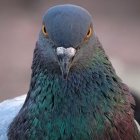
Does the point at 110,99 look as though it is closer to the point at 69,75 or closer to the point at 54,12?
the point at 69,75

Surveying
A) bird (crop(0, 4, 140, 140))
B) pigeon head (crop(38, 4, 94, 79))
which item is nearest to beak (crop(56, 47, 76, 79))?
pigeon head (crop(38, 4, 94, 79))

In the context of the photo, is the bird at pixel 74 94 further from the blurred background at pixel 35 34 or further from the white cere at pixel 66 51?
the blurred background at pixel 35 34

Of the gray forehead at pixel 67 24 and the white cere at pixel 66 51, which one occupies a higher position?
the gray forehead at pixel 67 24

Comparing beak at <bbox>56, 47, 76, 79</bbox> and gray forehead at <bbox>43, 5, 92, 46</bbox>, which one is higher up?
gray forehead at <bbox>43, 5, 92, 46</bbox>

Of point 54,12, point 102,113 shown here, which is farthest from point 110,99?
point 54,12

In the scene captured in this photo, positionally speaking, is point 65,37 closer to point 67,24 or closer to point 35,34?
point 67,24

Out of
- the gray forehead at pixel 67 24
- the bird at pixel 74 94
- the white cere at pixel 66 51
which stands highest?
the gray forehead at pixel 67 24

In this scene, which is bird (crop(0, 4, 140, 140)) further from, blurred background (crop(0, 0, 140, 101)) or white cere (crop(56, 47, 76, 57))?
blurred background (crop(0, 0, 140, 101))

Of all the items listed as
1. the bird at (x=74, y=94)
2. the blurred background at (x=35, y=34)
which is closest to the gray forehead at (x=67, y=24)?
the bird at (x=74, y=94)
